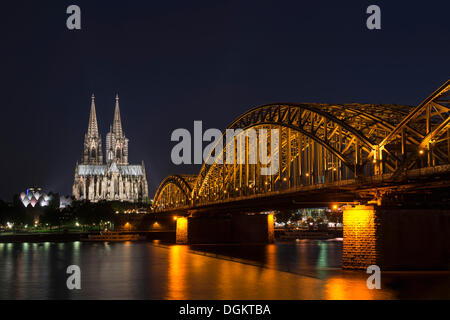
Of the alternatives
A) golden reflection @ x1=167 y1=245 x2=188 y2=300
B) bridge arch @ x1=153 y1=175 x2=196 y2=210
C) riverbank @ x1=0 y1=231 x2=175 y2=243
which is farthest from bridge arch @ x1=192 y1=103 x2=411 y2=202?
riverbank @ x1=0 y1=231 x2=175 y2=243

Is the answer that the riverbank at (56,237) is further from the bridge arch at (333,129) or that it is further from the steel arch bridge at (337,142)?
the bridge arch at (333,129)

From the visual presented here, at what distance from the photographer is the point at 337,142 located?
67.4 metres

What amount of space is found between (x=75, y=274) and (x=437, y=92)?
3487 centimetres

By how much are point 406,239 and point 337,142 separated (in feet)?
71.5

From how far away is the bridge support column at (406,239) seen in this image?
4719cm

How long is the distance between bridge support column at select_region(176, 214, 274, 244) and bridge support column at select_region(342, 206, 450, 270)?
2640 inches

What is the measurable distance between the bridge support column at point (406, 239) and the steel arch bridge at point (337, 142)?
11.9 feet

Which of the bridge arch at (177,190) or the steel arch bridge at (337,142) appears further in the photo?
the bridge arch at (177,190)

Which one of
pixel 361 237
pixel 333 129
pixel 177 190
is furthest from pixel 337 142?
pixel 177 190

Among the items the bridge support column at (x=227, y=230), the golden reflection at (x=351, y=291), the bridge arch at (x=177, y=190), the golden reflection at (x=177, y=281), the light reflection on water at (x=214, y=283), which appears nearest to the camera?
the golden reflection at (x=351, y=291)

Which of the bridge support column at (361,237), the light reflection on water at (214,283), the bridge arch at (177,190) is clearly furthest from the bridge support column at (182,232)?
the bridge support column at (361,237)

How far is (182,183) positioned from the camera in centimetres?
15000

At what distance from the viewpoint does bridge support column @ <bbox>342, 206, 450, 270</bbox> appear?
4719 centimetres
